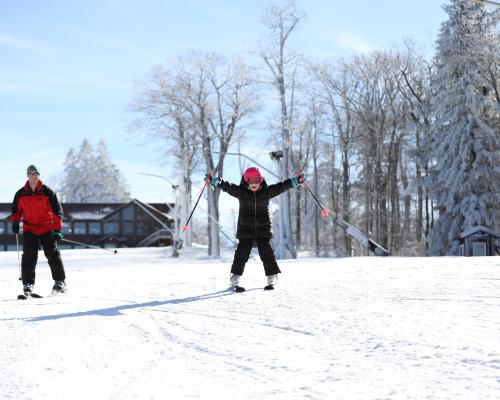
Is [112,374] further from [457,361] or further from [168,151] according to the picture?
[168,151]

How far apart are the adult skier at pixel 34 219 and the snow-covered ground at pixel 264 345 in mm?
989

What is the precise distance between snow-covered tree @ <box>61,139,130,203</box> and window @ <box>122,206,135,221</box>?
1327cm

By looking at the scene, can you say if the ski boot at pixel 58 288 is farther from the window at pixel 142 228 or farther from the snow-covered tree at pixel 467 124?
the window at pixel 142 228

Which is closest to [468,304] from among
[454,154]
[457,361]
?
[457,361]

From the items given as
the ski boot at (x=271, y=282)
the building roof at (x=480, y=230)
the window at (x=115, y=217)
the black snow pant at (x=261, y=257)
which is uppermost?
the window at (x=115, y=217)

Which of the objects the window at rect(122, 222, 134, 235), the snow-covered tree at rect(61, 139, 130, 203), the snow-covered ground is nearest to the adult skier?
the snow-covered ground

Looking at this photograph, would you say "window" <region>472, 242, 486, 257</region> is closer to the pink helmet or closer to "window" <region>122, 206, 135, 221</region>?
the pink helmet

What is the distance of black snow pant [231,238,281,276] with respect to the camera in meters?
8.16

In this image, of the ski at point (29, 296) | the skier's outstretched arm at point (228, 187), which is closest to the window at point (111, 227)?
the ski at point (29, 296)

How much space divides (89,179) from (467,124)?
196 ft

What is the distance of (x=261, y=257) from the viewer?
8203mm

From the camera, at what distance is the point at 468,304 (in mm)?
5633

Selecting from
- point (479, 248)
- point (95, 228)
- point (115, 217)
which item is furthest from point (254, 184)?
point (95, 228)

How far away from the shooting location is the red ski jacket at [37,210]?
8.35m
